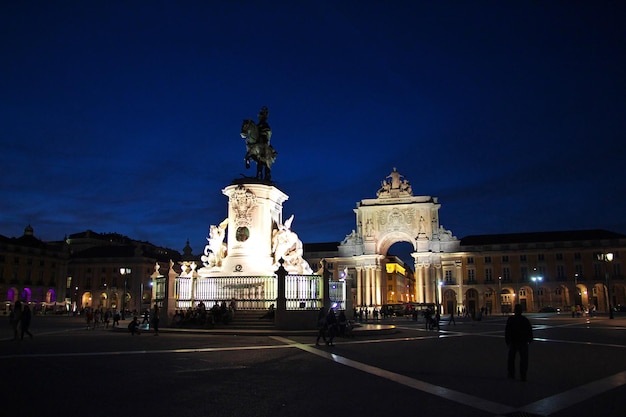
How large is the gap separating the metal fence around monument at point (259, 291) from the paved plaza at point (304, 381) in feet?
21.6

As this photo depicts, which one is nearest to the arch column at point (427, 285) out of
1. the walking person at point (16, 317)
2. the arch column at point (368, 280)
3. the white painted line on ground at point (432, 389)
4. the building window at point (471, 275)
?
the building window at point (471, 275)

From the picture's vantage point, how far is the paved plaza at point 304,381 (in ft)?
22.5

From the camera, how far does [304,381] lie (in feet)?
29.2

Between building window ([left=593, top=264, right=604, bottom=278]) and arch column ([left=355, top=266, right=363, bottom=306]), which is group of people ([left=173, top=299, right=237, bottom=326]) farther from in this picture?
building window ([left=593, top=264, right=604, bottom=278])

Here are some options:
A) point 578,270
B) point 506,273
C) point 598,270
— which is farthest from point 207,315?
point 598,270

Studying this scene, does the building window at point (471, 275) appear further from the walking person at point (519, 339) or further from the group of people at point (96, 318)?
the walking person at point (519, 339)

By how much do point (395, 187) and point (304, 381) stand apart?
7974 centimetres

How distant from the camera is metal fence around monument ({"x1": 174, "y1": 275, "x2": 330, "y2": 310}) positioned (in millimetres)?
21500

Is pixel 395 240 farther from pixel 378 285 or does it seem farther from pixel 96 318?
pixel 96 318

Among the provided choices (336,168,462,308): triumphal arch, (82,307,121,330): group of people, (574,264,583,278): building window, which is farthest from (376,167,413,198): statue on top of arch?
(82,307,121,330): group of people

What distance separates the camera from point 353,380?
30.0 feet

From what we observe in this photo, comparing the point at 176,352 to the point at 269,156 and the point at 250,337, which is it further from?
the point at 269,156

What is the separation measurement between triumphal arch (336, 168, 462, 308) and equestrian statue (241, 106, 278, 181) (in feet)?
194

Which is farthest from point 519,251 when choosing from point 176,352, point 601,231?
point 176,352
